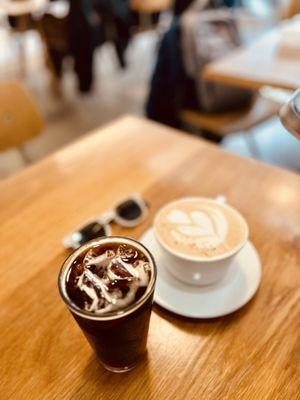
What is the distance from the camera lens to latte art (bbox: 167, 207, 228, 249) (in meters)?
0.50

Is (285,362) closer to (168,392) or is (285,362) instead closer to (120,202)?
(168,392)

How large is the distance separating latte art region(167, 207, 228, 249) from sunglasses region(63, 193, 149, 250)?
14 cm

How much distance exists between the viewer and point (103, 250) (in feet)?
1.40

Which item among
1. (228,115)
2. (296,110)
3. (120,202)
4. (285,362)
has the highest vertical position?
(296,110)

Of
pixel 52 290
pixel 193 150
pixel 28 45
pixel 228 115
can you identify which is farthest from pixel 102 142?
pixel 28 45

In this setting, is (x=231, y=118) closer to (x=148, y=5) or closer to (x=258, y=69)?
(x=258, y=69)

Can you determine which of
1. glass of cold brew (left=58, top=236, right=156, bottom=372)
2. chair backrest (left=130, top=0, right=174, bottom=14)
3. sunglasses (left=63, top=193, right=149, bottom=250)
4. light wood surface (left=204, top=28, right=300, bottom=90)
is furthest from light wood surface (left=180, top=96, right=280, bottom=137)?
chair backrest (left=130, top=0, right=174, bottom=14)

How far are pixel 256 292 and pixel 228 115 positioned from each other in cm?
123

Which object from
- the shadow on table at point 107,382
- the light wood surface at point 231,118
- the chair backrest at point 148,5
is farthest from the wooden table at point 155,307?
the chair backrest at point 148,5

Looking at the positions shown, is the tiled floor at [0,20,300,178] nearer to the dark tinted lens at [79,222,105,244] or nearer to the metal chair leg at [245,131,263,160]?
the metal chair leg at [245,131,263,160]

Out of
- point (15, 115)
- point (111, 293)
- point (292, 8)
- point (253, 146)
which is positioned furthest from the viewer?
point (253, 146)

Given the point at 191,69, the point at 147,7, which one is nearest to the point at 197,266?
the point at 191,69

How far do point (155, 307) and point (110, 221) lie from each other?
0.22 m

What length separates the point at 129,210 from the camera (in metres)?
0.68
